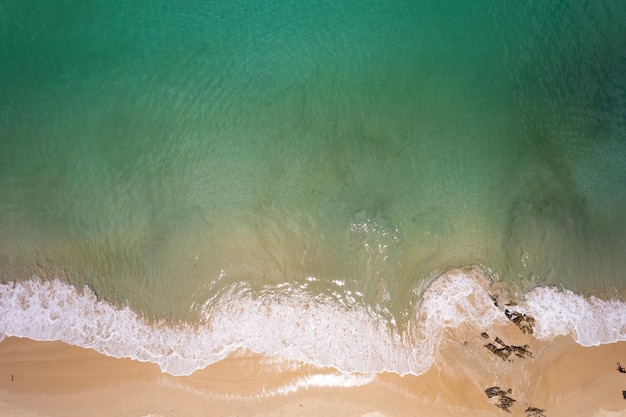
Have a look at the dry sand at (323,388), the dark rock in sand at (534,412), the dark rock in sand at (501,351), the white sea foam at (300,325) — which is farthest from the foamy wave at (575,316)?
the dark rock in sand at (534,412)

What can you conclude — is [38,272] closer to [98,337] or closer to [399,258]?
[98,337]

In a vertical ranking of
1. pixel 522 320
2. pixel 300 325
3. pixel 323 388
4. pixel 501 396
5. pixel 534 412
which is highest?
pixel 522 320

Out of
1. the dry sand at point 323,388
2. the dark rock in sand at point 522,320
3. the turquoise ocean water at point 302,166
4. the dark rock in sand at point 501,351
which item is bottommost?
the dry sand at point 323,388

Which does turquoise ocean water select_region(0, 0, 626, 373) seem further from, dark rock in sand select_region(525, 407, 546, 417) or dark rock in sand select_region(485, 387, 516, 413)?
dark rock in sand select_region(525, 407, 546, 417)

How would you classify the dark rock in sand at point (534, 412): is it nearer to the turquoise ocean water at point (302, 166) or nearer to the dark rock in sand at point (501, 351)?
the dark rock in sand at point (501, 351)

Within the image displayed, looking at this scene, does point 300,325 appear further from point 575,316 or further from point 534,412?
point 575,316

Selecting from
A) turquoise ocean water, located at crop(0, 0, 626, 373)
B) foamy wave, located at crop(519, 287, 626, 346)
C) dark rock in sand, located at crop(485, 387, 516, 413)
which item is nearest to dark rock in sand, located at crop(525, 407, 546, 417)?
dark rock in sand, located at crop(485, 387, 516, 413)

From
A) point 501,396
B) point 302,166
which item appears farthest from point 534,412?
point 302,166

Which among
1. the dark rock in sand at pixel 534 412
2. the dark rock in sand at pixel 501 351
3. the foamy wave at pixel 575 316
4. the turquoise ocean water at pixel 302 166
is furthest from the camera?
the turquoise ocean water at pixel 302 166
